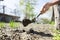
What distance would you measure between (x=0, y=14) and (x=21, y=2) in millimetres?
3666

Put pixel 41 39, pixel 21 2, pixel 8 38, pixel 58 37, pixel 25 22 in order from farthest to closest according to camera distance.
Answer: pixel 21 2 < pixel 25 22 < pixel 41 39 < pixel 8 38 < pixel 58 37

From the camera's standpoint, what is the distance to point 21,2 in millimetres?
27125

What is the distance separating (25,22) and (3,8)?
14.3 metres

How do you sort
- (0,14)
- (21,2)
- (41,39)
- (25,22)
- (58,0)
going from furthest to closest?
(21,2), (0,14), (25,22), (41,39), (58,0)

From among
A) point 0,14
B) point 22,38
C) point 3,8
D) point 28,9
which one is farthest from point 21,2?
point 22,38

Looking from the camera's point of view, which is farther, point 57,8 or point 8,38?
point 57,8

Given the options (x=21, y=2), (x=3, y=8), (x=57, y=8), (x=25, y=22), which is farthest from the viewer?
(x=21, y=2)

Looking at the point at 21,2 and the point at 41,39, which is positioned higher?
the point at 21,2

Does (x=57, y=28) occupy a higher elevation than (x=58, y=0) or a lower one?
lower

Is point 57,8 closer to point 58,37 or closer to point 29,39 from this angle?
point 29,39

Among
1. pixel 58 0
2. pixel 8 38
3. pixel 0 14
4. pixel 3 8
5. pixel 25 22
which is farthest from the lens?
pixel 0 14

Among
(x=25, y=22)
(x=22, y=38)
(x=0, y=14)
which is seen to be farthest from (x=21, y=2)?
(x=22, y=38)

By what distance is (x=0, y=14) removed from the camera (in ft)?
81.6

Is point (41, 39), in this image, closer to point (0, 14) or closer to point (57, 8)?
point (57, 8)
